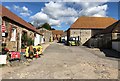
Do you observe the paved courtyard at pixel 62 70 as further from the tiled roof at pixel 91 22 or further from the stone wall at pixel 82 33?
the tiled roof at pixel 91 22

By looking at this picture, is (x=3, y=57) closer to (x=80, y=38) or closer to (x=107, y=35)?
(x=107, y=35)

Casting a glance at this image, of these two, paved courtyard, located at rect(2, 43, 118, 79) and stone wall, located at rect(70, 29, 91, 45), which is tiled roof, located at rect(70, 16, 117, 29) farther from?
paved courtyard, located at rect(2, 43, 118, 79)

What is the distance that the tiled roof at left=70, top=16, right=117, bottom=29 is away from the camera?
Answer: 150 feet

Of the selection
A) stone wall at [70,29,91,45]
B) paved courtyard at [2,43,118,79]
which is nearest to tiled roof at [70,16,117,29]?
stone wall at [70,29,91,45]

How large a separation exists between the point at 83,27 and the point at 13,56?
35.4 metres

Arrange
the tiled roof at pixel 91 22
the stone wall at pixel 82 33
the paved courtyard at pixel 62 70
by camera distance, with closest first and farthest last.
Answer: the paved courtyard at pixel 62 70 → the stone wall at pixel 82 33 → the tiled roof at pixel 91 22

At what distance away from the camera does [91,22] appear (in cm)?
4719

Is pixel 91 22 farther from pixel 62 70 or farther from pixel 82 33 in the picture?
pixel 62 70

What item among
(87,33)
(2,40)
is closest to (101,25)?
(87,33)

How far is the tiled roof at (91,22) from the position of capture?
4559 centimetres

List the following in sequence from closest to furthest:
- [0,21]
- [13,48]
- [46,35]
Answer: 1. [0,21]
2. [13,48]
3. [46,35]

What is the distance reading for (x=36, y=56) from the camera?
1390cm

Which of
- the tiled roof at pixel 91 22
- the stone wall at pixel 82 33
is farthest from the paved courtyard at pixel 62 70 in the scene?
the tiled roof at pixel 91 22

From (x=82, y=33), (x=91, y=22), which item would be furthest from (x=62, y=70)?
(x=91, y=22)
